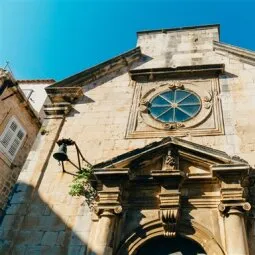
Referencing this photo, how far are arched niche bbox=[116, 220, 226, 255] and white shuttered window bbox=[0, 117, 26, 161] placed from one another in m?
6.41

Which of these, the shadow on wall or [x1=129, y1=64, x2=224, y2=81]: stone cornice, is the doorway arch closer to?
the shadow on wall

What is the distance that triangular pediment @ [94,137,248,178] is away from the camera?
634 centimetres

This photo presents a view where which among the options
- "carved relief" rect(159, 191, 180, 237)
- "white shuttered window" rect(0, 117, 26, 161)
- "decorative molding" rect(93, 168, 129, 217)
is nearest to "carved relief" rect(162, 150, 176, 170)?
"carved relief" rect(159, 191, 180, 237)

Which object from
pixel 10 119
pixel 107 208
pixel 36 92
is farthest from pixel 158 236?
pixel 36 92

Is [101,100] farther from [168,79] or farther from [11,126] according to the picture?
[11,126]

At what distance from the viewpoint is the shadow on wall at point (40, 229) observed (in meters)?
5.98

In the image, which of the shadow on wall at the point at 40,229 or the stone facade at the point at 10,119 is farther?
the stone facade at the point at 10,119

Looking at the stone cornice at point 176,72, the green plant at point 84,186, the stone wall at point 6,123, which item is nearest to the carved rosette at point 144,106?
the stone cornice at point 176,72

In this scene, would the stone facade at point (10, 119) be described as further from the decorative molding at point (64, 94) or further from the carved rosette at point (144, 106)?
the carved rosette at point (144, 106)

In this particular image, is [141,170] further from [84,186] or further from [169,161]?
[84,186]

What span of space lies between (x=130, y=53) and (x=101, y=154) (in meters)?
3.73

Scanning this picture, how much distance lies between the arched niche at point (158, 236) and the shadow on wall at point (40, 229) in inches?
25.6

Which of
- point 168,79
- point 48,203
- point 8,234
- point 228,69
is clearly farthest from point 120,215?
point 228,69

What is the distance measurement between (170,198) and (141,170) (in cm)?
90
